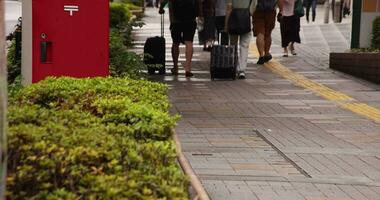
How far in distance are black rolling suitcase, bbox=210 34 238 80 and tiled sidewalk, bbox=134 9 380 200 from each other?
0.88 ft

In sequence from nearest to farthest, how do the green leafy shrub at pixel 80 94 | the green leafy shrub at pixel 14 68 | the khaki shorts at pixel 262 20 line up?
the green leafy shrub at pixel 80 94, the green leafy shrub at pixel 14 68, the khaki shorts at pixel 262 20

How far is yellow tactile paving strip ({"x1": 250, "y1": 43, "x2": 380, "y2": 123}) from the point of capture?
940 cm

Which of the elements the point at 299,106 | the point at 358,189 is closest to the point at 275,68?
the point at 299,106

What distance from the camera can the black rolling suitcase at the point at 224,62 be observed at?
484 inches

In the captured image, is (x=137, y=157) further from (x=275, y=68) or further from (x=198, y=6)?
(x=275, y=68)

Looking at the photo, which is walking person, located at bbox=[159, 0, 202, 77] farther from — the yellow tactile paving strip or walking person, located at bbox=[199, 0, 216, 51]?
walking person, located at bbox=[199, 0, 216, 51]

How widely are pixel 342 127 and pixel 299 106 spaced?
5.11 ft

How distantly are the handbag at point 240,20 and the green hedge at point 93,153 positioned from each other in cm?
772

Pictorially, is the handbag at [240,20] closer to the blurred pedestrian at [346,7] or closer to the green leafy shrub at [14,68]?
the green leafy shrub at [14,68]

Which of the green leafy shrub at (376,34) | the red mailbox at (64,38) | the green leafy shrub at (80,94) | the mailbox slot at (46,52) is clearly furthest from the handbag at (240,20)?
the green leafy shrub at (80,94)

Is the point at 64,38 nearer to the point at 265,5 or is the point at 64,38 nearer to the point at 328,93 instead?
the point at 328,93

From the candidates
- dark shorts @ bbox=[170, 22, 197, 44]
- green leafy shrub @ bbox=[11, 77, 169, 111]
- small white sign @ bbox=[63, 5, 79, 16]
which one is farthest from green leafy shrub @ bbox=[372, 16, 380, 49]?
green leafy shrub @ bbox=[11, 77, 169, 111]

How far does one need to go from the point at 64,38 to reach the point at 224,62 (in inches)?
221

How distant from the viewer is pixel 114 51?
1027 cm
